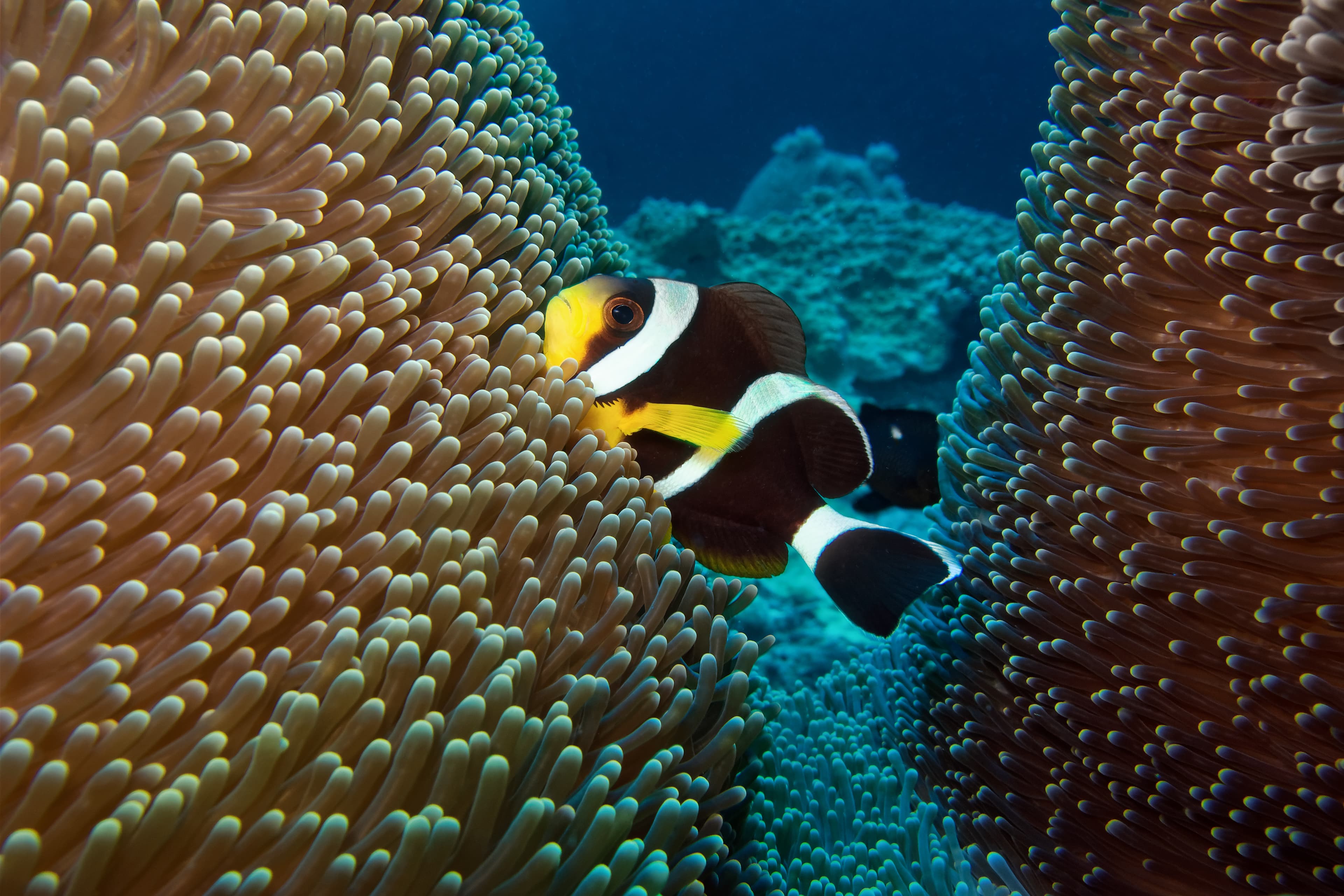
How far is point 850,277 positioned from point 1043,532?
7411mm

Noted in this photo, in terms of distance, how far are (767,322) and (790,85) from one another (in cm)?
2776

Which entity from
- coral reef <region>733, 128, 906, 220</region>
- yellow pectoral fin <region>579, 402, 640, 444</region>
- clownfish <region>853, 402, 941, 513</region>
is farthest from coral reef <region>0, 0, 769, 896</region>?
coral reef <region>733, 128, 906, 220</region>

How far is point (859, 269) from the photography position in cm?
890

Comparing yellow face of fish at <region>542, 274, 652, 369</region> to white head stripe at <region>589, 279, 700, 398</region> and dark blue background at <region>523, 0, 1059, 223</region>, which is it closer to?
white head stripe at <region>589, 279, 700, 398</region>

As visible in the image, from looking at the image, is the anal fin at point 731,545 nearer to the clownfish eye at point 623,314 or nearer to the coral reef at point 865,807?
the clownfish eye at point 623,314

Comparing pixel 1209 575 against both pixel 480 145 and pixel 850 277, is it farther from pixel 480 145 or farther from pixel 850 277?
pixel 850 277

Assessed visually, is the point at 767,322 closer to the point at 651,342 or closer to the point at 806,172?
the point at 651,342

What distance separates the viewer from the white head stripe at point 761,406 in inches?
66.9

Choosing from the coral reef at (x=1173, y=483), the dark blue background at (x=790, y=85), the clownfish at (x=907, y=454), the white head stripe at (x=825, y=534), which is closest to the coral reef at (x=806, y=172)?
the dark blue background at (x=790, y=85)

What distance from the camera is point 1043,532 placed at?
1930 mm

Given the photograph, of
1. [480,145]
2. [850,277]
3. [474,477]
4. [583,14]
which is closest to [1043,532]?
[474,477]

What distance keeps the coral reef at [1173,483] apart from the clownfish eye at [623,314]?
108cm

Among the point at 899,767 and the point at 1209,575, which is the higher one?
the point at 1209,575

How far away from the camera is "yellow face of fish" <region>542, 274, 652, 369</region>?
1610 millimetres
